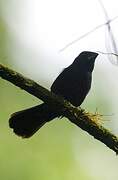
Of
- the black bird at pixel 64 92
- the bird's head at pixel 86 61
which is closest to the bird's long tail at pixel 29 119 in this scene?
the black bird at pixel 64 92

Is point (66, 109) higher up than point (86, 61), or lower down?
lower down

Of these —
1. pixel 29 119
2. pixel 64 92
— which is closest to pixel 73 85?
pixel 64 92

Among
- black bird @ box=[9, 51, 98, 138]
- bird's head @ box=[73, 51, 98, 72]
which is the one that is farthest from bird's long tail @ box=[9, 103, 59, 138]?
bird's head @ box=[73, 51, 98, 72]

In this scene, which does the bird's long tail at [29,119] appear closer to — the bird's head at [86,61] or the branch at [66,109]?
the branch at [66,109]

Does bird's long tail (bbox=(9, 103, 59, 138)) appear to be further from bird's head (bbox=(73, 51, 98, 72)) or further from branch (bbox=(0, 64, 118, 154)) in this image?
bird's head (bbox=(73, 51, 98, 72))

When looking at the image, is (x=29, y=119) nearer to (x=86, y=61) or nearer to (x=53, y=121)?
(x=53, y=121)

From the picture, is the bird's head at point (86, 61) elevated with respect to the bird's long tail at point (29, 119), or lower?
elevated
